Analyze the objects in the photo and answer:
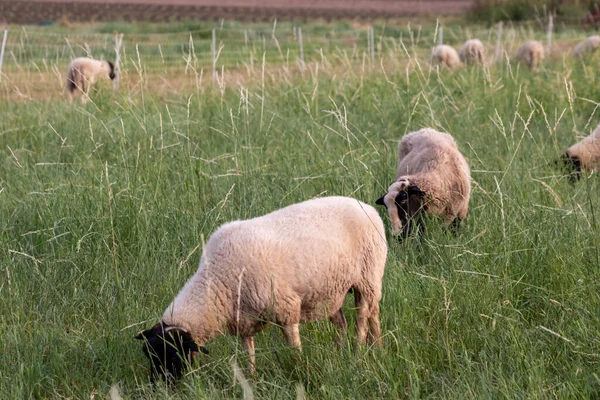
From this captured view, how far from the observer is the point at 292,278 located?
419 centimetres

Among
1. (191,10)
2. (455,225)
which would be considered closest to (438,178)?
(455,225)

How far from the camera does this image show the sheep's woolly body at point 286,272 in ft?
13.4

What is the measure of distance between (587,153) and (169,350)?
5340 mm

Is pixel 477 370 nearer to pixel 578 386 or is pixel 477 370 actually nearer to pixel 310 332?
pixel 578 386

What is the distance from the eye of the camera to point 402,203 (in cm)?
572

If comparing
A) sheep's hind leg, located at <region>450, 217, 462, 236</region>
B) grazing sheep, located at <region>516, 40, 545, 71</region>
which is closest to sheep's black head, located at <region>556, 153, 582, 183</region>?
sheep's hind leg, located at <region>450, 217, 462, 236</region>

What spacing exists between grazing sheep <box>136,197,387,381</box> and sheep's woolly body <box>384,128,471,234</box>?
4.04 ft

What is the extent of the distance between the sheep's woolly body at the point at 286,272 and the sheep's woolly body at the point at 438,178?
1215 millimetres

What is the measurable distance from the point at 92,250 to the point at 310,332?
5.84 feet

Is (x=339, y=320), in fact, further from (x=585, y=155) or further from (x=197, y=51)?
(x=197, y=51)

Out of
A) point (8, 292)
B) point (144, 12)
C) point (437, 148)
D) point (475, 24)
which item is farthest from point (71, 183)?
point (144, 12)

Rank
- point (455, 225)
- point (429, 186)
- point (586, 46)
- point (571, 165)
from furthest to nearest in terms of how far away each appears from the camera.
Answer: point (586, 46), point (571, 165), point (429, 186), point (455, 225)

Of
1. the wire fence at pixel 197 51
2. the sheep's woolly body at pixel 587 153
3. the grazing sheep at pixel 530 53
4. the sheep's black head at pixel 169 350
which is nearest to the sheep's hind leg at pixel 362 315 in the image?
the sheep's black head at pixel 169 350

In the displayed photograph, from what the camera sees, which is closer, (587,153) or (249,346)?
(249,346)
